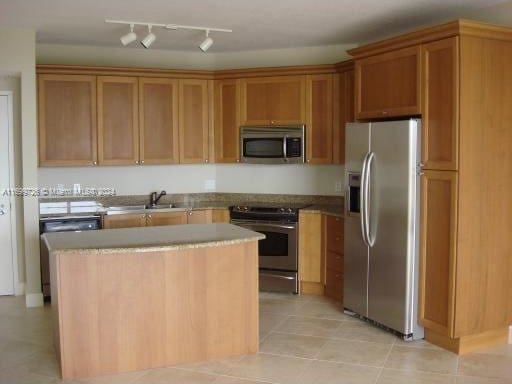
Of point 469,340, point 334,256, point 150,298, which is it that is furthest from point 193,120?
point 469,340

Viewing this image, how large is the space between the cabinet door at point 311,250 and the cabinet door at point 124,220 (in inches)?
65.4

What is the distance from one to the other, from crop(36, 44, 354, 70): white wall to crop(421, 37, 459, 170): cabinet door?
6.64ft

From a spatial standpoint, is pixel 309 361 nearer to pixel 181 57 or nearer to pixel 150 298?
pixel 150 298

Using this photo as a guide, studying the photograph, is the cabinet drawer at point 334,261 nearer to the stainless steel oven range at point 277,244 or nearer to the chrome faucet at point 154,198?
the stainless steel oven range at point 277,244

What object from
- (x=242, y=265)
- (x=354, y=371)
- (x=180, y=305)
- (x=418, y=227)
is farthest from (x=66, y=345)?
(x=418, y=227)

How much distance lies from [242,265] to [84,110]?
282cm

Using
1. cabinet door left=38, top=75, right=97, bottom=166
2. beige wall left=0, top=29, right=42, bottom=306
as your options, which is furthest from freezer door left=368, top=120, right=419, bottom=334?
beige wall left=0, top=29, right=42, bottom=306

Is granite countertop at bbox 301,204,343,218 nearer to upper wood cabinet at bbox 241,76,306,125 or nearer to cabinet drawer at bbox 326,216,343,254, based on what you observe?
cabinet drawer at bbox 326,216,343,254

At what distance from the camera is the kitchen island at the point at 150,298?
11.9 feet

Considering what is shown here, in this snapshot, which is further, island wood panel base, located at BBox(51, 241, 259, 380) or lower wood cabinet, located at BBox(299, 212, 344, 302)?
lower wood cabinet, located at BBox(299, 212, 344, 302)

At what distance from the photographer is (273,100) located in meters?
6.09

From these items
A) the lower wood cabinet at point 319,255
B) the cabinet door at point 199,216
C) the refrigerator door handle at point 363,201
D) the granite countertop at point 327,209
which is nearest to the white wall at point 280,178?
the granite countertop at point 327,209

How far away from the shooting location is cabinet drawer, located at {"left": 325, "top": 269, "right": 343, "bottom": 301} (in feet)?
18.1

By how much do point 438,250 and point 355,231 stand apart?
0.84 m
